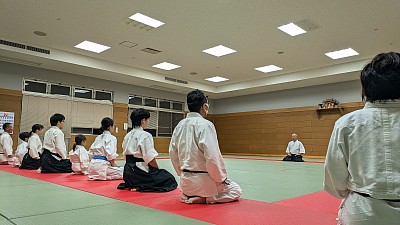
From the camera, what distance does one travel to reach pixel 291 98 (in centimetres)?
1424

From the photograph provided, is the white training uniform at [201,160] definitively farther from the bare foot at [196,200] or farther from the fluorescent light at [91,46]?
the fluorescent light at [91,46]

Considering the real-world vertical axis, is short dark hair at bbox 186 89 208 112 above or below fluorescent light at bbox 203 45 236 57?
below

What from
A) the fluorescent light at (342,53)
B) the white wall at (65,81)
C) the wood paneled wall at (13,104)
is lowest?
the wood paneled wall at (13,104)

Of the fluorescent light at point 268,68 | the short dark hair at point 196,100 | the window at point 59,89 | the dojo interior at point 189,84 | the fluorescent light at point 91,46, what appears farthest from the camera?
the fluorescent light at point 268,68

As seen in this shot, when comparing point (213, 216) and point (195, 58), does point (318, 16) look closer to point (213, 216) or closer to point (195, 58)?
point (195, 58)

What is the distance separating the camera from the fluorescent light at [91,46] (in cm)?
926

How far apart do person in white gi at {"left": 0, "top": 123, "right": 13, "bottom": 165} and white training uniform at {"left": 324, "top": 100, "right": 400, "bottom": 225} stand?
844 centimetres

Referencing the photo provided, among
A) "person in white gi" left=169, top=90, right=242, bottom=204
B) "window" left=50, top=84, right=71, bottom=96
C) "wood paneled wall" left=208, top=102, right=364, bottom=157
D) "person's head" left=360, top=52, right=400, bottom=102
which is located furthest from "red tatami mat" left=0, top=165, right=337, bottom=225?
"wood paneled wall" left=208, top=102, right=364, bottom=157

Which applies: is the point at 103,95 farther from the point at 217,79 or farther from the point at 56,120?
the point at 56,120

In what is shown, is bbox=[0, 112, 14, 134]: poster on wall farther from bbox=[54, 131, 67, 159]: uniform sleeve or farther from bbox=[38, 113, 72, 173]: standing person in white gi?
bbox=[54, 131, 67, 159]: uniform sleeve

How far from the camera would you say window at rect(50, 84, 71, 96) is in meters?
11.4

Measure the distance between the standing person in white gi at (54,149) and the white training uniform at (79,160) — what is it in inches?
15.0

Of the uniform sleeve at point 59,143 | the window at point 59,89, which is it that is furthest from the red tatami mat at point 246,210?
the window at point 59,89

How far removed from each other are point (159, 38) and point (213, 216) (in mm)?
6989
